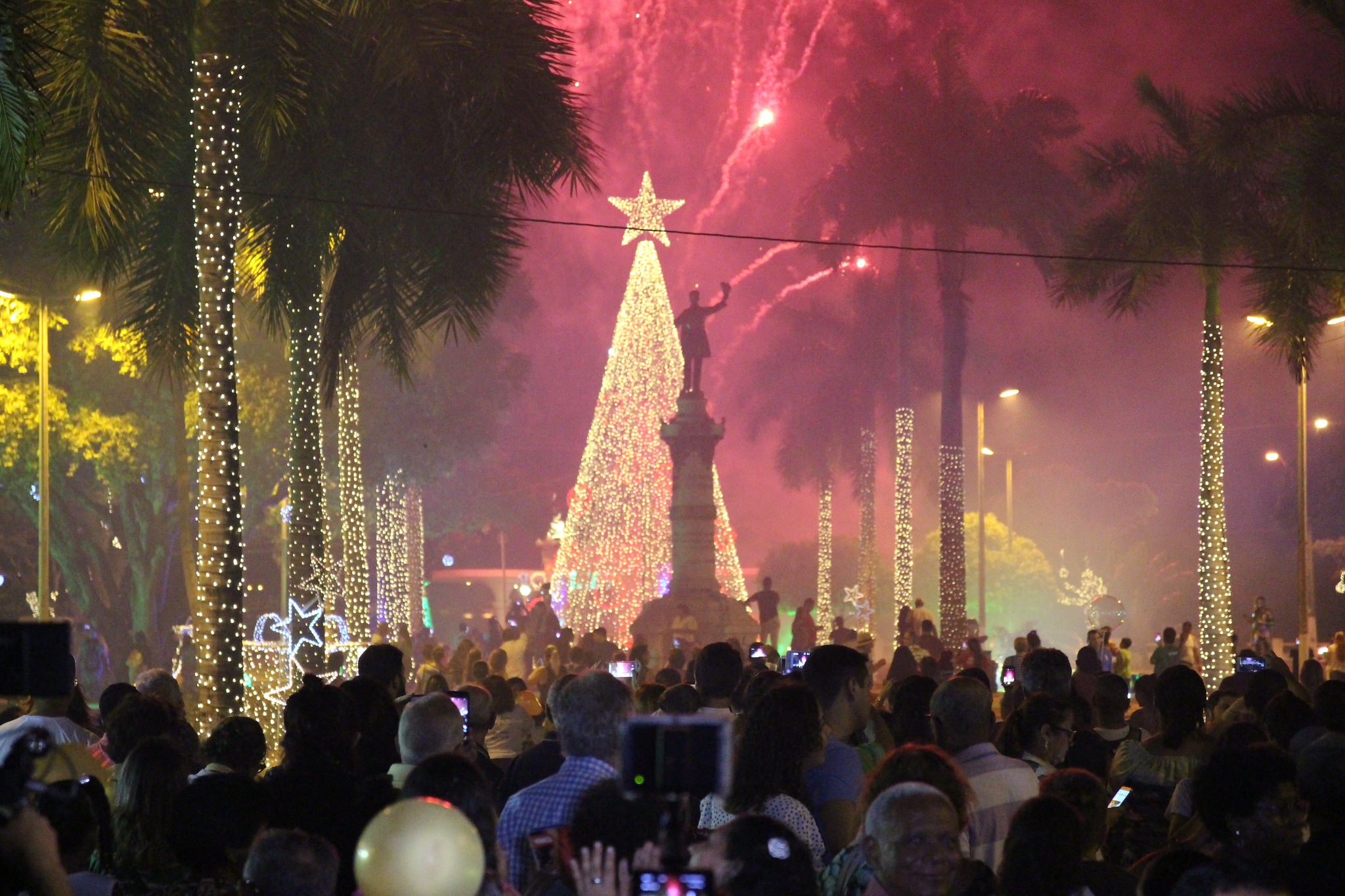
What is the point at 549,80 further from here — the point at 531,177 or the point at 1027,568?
the point at 1027,568

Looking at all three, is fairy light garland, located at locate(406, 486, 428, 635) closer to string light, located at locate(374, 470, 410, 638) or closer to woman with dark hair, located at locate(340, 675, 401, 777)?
string light, located at locate(374, 470, 410, 638)

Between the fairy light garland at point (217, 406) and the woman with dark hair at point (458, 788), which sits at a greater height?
the fairy light garland at point (217, 406)

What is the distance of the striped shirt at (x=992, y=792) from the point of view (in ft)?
20.1

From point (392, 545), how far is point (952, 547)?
19535 mm

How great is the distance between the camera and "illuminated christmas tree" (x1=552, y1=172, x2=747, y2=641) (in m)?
36.4

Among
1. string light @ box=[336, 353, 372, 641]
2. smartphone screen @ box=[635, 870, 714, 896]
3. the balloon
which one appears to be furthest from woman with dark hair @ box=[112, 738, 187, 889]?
string light @ box=[336, 353, 372, 641]

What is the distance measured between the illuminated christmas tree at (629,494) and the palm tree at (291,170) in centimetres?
1617

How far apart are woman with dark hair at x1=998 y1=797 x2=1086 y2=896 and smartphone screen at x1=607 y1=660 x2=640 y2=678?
9.63 metres

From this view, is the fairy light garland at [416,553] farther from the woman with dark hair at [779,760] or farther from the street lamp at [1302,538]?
the woman with dark hair at [779,760]

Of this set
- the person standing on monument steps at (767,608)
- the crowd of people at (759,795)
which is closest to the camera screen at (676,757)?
the crowd of people at (759,795)

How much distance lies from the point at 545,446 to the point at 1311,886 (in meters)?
71.8

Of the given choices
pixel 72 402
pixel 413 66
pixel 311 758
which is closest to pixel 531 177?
pixel 413 66

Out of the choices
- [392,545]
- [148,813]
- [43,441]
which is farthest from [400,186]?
[392,545]

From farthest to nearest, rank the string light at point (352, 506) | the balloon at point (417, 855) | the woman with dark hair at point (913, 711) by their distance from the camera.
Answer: the string light at point (352, 506), the woman with dark hair at point (913, 711), the balloon at point (417, 855)
